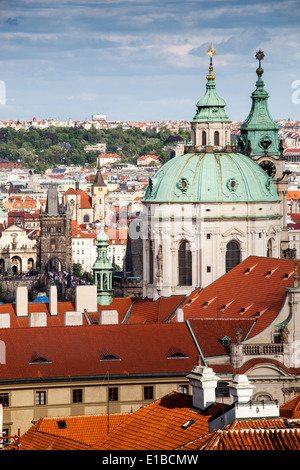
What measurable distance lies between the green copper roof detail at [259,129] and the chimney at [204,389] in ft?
156

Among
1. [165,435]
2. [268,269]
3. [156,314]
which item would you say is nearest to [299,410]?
[165,435]

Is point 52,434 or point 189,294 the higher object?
point 189,294

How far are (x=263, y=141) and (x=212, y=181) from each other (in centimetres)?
1661

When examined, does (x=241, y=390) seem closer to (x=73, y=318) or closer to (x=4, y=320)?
(x=73, y=318)

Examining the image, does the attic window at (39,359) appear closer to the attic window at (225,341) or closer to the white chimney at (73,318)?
the attic window at (225,341)

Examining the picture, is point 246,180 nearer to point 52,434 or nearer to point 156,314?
point 156,314

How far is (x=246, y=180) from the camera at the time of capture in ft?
263

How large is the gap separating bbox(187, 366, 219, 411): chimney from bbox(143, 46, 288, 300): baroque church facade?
31189mm

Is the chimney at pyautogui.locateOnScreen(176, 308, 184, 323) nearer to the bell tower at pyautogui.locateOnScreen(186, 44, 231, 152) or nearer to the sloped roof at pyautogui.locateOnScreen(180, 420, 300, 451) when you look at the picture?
the bell tower at pyautogui.locateOnScreen(186, 44, 231, 152)

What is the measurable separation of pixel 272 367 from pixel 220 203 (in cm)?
1634

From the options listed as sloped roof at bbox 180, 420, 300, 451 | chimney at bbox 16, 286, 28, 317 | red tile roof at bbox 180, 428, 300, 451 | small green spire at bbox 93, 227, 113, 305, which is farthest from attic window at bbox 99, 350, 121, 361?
red tile roof at bbox 180, 428, 300, 451

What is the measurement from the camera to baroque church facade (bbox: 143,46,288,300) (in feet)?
261

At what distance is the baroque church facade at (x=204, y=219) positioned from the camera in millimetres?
79688
